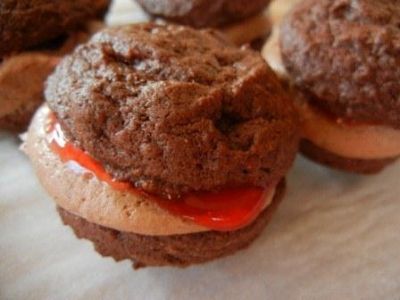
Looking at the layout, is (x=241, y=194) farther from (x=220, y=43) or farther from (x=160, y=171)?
(x=220, y=43)

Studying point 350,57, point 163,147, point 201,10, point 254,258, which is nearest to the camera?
point 163,147

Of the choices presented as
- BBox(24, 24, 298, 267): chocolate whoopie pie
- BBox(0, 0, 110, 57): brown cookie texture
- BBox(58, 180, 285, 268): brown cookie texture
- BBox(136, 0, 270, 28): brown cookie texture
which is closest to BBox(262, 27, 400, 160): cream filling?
BBox(24, 24, 298, 267): chocolate whoopie pie

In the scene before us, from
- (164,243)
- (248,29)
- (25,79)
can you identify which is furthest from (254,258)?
(248,29)

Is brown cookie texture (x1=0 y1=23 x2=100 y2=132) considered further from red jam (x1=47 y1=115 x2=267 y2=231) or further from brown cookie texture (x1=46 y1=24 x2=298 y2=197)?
red jam (x1=47 y1=115 x2=267 y2=231)

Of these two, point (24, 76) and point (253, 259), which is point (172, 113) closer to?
point (253, 259)

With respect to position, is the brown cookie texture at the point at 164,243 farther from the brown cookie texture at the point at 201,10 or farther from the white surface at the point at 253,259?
the brown cookie texture at the point at 201,10

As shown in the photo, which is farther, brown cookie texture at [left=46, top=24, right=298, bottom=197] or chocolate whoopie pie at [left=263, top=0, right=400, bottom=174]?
Result: chocolate whoopie pie at [left=263, top=0, right=400, bottom=174]
